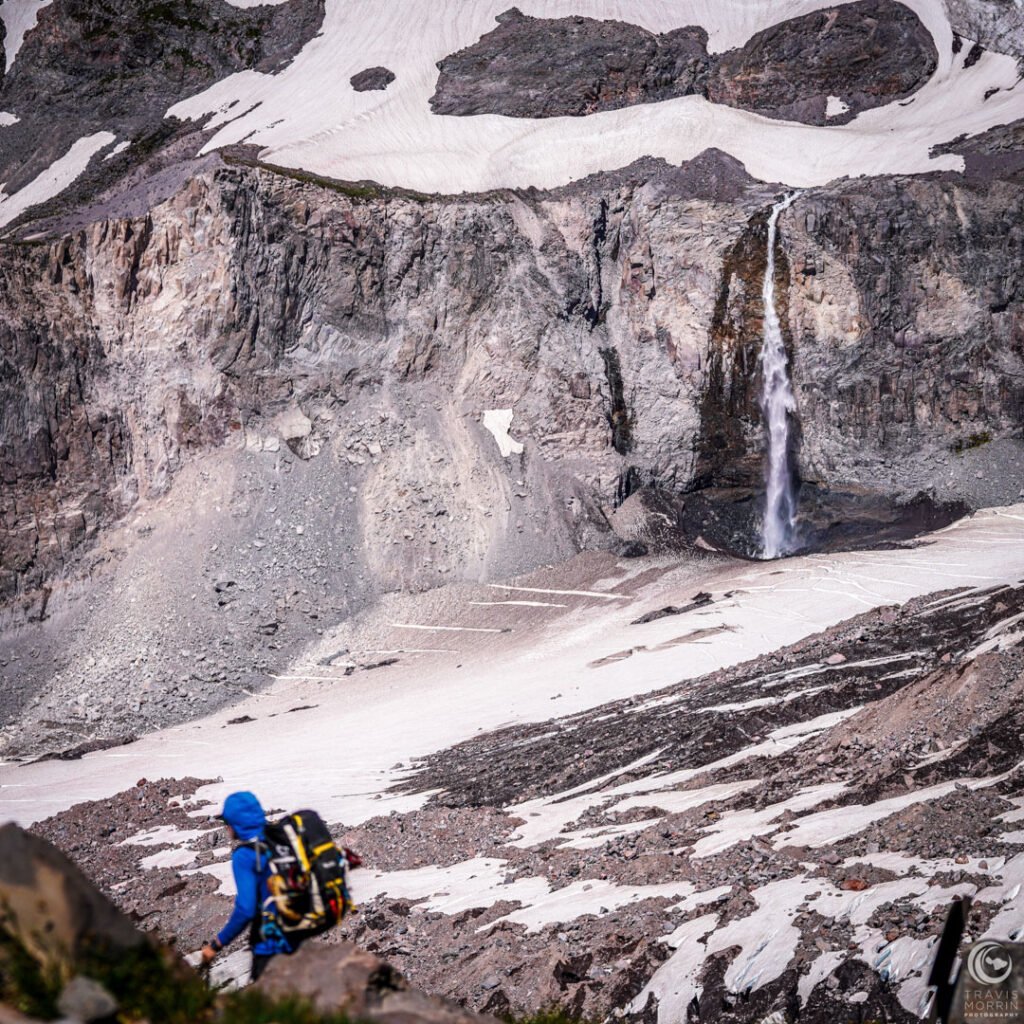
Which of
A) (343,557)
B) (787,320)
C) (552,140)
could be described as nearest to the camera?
(343,557)

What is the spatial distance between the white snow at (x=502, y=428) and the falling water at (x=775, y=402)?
12.8 meters

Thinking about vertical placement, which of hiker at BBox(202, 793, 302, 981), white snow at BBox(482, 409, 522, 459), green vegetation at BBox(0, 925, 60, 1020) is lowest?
hiker at BBox(202, 793, 302, 981)

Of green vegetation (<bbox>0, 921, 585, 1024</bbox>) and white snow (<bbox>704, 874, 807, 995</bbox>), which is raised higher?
green vegetation (<bbox>0, 921, 585, 1024</bbox>)

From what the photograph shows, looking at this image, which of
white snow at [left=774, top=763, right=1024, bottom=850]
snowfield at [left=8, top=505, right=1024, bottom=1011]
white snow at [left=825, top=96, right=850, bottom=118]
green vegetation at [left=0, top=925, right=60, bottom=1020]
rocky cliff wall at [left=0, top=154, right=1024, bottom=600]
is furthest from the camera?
white snow at [left=825, top=96, right=850, bottom=118]

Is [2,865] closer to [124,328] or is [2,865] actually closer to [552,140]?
[124,328]

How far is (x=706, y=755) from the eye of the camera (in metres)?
21.2

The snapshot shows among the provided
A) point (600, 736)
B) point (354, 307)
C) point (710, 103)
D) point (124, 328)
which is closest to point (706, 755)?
point (600, 736)

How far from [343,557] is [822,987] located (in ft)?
114

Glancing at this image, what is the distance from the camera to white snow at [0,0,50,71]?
Result: 236 ft

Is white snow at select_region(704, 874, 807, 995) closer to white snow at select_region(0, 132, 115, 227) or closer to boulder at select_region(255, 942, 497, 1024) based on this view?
boulder at select_region(255, 942, 497, 1024)

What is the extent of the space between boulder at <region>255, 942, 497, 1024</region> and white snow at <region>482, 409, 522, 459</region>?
41.2 metres

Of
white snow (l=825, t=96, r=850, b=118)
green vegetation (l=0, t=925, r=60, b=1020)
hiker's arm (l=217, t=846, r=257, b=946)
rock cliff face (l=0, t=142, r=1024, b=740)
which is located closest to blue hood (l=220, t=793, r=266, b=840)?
hiker's arm (l=217, t=846, r=257, b=946)

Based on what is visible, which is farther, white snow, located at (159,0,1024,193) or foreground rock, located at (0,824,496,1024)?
white snow, located at (159,0,1024,193)

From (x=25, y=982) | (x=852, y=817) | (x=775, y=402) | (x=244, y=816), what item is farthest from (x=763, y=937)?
(x=775, y=402)
